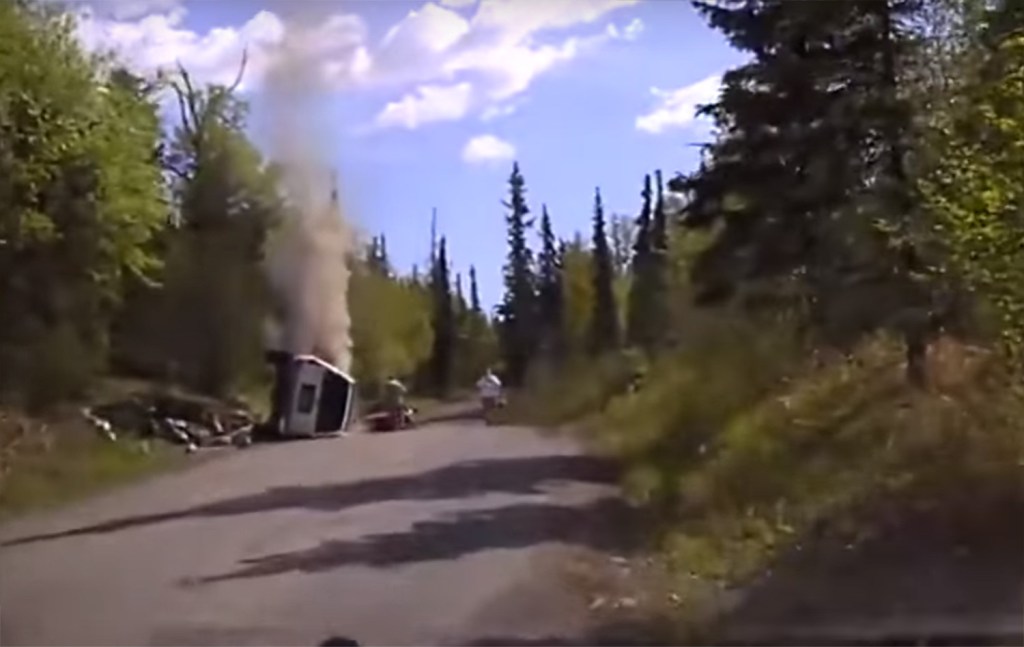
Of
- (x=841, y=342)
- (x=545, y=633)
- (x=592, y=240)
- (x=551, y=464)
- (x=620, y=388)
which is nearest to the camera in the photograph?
(x=545, y=633)

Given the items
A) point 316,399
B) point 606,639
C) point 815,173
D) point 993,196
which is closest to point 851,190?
point 815,173

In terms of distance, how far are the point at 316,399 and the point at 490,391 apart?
8153 millimetres

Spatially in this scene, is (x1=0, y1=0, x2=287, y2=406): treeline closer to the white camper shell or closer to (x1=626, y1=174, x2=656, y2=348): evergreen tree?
the white camper shell

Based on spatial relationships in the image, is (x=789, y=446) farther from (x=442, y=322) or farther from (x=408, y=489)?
(x=442, y=322)

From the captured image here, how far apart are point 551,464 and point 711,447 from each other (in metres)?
5.84

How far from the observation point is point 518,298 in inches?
1638

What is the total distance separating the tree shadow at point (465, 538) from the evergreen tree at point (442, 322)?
4296cm

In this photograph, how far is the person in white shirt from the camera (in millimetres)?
39534

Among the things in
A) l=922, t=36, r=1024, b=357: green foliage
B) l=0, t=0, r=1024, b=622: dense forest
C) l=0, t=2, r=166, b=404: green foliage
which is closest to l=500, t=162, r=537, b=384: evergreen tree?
l=0, t=0, r=1024, b=622: dense forest

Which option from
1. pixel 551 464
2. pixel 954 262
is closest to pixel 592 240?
pixel 551 464

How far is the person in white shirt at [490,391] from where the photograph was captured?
39534 mm

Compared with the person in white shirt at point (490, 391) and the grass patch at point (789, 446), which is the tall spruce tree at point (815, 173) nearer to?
the grass patch at point (789, 446)

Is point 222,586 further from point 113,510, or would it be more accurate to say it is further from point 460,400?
point 460,400

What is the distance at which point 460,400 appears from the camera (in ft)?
183
